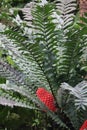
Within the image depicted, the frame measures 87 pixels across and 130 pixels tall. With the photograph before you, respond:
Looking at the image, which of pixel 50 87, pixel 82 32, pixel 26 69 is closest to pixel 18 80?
pixel 26 69

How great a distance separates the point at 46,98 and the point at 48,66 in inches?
6.6

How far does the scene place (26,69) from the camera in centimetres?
204

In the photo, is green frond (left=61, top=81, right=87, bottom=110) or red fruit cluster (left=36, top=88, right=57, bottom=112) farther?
red fruit cluster (left=36, top=88, right=57, bottom=112)

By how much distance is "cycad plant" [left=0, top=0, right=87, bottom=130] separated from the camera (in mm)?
1832

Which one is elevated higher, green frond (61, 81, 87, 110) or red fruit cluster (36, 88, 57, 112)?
green frond (61, 81, 87, 110)

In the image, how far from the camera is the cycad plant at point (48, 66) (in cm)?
183

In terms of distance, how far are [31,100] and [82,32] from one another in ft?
1.49

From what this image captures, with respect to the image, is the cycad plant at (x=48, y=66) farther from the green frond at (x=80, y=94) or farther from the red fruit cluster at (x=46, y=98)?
the green frond at (x=80, y=94)

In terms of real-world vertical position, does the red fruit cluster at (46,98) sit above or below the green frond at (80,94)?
Result: below

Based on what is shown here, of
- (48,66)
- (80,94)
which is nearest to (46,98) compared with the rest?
(48,66)

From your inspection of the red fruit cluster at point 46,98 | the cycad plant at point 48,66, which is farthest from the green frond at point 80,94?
the red fruit cluster at point 46,98

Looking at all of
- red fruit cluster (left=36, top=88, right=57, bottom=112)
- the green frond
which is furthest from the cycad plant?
the green frond

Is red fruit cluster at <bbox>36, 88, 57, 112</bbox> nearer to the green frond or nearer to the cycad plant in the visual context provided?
the cycad plant

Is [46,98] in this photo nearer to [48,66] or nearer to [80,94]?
[48,66]
